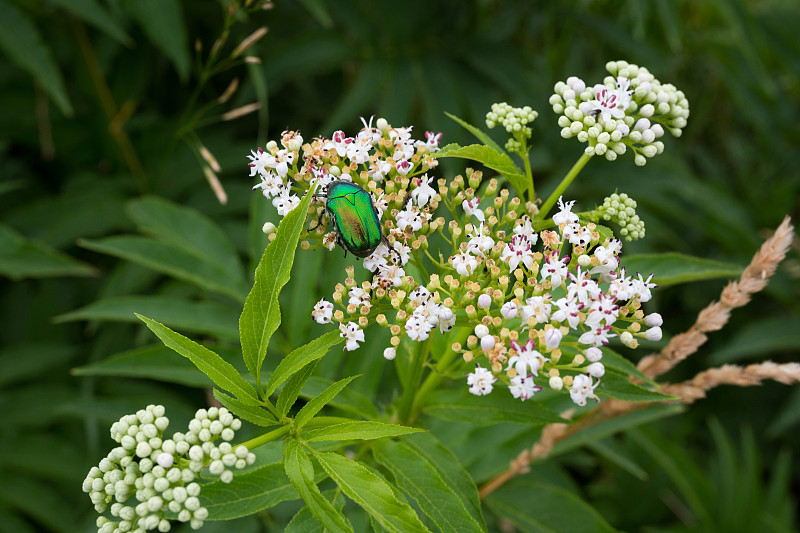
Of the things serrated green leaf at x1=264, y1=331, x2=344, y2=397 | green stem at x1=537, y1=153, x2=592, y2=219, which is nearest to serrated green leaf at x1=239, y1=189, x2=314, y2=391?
serrated green leaf at x1=264, y1=331, x2=344, y2=397

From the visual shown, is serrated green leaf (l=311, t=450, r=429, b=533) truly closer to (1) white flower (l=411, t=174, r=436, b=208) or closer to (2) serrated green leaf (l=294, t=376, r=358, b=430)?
(2) serrated green leaf (l=294, t=376, r=358, b=430)

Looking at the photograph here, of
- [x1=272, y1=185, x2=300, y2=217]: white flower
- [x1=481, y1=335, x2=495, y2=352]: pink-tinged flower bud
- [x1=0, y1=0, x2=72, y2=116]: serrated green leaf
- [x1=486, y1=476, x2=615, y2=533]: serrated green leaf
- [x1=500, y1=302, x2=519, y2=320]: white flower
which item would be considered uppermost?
[x1=0, y1=0, x2=72, y2=116]: serrated green leaf

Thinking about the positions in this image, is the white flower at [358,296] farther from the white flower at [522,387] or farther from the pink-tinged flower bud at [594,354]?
the pink-tinged flower bud at [594,354]

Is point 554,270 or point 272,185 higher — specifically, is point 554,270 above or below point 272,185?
below

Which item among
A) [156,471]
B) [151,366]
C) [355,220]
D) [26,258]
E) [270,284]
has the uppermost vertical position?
[26,258]

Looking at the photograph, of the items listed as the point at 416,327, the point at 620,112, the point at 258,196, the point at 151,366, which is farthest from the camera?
the point at 258,196

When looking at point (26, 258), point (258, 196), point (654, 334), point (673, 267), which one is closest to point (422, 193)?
point (654, 334)

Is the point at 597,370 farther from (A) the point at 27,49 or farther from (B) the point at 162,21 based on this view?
(A) the point at 27,49

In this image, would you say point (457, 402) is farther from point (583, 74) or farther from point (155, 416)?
point (583, 74)
